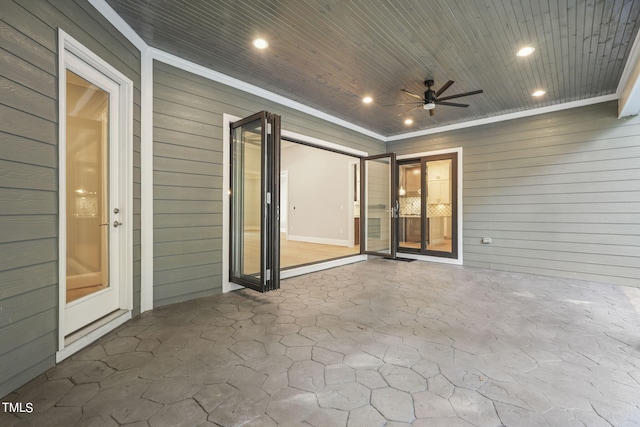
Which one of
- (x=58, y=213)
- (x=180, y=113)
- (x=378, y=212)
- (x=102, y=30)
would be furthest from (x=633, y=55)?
(x=58, y=213)

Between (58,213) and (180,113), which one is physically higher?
(180,113)

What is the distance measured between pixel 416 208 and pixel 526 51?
408 centimetres

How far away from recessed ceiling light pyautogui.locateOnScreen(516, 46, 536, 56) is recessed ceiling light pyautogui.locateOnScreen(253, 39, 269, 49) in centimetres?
289

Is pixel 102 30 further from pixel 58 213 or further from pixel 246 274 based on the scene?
pixel 246 274

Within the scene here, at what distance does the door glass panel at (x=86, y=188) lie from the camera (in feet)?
8.02

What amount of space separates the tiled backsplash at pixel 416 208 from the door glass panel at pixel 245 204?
4409mm

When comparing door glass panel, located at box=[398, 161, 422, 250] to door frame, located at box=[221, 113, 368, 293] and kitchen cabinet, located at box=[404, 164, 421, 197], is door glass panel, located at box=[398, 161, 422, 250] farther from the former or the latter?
door frame, located at box=[221, 113, 368, 293]

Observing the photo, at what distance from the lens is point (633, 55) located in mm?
3193

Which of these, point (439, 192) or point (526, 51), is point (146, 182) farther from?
point (439, 192)

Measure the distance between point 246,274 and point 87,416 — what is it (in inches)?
89.5

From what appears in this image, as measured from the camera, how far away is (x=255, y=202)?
3609mm

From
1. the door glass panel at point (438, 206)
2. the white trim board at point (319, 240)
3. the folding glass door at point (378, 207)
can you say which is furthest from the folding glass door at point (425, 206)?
the white trim board at point (319, 240)

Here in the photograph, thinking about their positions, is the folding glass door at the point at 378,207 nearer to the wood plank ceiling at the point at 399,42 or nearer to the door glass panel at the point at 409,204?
the door glass panel at the point at 409,204

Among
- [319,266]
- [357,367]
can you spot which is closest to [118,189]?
[357,367]
